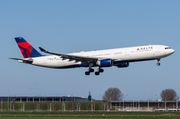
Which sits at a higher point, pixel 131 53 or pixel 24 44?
pixel 24 44

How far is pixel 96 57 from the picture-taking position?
62.8 metres

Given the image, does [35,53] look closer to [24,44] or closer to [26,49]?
[26,49]

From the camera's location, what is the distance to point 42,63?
2751 inches

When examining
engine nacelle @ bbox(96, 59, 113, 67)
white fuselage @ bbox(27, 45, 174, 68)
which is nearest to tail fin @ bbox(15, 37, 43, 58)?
white fuselage @ bbox(27, 45, 174, 68)

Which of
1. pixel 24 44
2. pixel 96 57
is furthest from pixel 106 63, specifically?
pixel 24 44

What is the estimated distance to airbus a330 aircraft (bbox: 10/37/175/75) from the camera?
57594 millimetres

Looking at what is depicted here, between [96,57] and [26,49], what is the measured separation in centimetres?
2007

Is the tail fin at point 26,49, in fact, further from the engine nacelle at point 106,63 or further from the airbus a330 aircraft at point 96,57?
the engine nacelle at point 106,63

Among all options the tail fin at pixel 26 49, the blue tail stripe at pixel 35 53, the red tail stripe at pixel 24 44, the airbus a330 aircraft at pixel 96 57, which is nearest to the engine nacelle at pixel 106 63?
the airbus a330 aircraft at pixel 96 57

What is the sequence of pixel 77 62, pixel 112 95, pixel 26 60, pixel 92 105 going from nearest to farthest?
pixel 77 62 < pixel 26 60 < pixel 92 105 < pixel 112 95

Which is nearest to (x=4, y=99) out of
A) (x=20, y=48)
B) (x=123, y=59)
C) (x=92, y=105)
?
(x=92, y=105)

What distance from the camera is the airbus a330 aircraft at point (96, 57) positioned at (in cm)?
5759

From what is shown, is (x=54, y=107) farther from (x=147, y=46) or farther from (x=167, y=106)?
(x=147, y=46)

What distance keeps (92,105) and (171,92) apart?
8521cm
